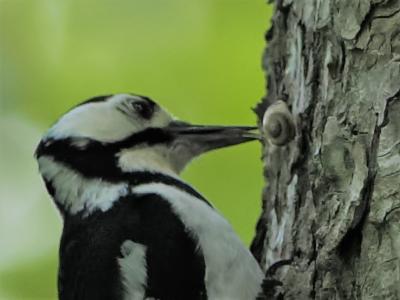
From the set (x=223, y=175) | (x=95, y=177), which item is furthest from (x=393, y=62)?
(x=223, y=175)

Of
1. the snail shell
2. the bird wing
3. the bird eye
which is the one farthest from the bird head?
the bird wing

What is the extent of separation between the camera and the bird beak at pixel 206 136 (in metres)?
3.43

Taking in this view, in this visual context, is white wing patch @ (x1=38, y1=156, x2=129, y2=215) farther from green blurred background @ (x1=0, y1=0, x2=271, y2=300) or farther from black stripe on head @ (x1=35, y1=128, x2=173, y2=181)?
green blurred background @ (x1=0, y1=0, x2=271, y2=300)

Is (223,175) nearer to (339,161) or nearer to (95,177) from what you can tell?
(95,177)

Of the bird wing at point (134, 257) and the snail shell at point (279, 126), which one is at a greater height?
the snail shell at point (279, 126)

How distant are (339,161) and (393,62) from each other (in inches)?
11.0

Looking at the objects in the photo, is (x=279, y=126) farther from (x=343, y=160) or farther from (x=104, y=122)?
(x=104, y=122)

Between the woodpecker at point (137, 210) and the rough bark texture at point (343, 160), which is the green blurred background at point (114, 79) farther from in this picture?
the rough bark texture at point (343, 160)

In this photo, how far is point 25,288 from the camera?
421 cm

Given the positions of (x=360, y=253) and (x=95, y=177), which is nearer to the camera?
(x=360, y=253)

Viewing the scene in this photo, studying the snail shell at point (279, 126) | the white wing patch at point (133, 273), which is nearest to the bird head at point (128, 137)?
the snail shell at point (279, 126)

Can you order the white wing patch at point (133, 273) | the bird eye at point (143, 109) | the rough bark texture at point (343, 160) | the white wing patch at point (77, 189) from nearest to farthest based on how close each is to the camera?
the rough bark texture at point (343, 160), the white wing patch at point (133, 273), the white wing patch at point (77, 189), the bird eye at point (143, 109)

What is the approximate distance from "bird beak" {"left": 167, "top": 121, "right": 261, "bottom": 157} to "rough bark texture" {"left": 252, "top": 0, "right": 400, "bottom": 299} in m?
0.18

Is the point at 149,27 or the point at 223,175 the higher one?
the point at 149,27
